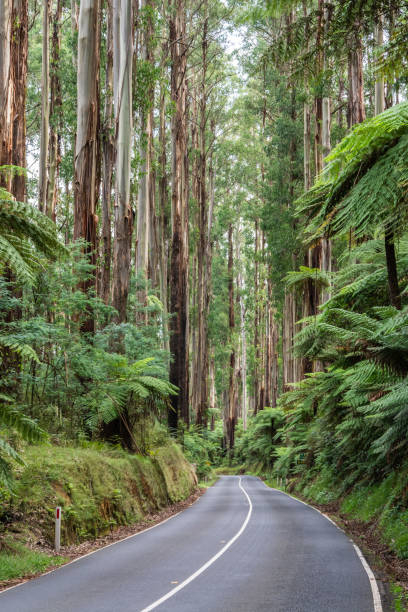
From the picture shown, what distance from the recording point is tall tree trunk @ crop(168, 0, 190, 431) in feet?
88.6

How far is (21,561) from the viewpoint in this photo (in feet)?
29.4

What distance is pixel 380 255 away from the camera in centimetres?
1219

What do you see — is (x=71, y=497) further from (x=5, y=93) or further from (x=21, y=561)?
(x=5, y=93)

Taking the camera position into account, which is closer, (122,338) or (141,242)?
(122,338)

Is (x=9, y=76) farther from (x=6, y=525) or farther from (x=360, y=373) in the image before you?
(x=360, y=373)

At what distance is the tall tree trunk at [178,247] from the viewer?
88.6ft

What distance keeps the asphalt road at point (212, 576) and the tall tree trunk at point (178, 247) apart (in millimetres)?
13203

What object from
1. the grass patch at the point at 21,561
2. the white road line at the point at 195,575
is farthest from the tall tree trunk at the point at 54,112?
the grass patch at the point at 21,561

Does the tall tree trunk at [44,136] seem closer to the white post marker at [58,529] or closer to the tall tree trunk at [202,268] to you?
the white post marker at [58,529]

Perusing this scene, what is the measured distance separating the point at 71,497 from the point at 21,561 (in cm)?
255

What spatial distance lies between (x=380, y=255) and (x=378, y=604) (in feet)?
23.0

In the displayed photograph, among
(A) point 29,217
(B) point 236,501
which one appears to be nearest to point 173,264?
(B) point 236,501

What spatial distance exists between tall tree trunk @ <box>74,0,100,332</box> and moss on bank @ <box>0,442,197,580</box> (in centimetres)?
391

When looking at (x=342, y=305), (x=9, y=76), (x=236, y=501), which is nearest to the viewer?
(x=342, y=305)
